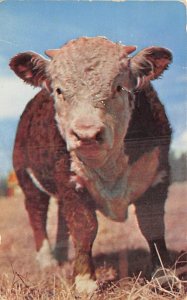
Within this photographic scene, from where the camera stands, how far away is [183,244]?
123 inches

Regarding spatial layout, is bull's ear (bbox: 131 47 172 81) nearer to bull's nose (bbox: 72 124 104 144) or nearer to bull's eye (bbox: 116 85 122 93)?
bull's eye (bbox: 116 85 122 93)

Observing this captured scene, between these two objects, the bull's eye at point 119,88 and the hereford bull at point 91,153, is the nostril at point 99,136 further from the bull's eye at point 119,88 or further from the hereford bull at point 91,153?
the bull's eye at point 119,88

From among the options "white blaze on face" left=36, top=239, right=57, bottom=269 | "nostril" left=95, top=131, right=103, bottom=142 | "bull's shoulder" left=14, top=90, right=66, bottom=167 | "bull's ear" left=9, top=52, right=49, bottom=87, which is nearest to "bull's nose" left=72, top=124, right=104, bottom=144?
"nostril" left=95, top=131, right=103, bottom=142

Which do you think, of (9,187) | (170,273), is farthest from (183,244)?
(9,187)

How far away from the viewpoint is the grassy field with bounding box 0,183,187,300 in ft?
9.81

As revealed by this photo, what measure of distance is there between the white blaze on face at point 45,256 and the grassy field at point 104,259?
25mm

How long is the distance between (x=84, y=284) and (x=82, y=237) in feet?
0.63

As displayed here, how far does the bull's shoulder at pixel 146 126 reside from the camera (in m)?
3.03

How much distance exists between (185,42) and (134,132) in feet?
1.39

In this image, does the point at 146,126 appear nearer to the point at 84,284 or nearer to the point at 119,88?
the point at 119,88

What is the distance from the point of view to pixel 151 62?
3010 mm

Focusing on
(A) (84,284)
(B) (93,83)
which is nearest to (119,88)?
(B) (93,83)

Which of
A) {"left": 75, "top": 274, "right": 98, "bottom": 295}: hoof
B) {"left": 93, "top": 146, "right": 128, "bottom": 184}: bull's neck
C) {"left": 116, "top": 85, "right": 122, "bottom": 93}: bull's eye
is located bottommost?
{"left": 75, "top": 274, "right": 98, "bottom": 295}: hoof

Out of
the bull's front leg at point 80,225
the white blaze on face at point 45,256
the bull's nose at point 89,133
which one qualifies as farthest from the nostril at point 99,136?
the white blaze on face at point 45,256
